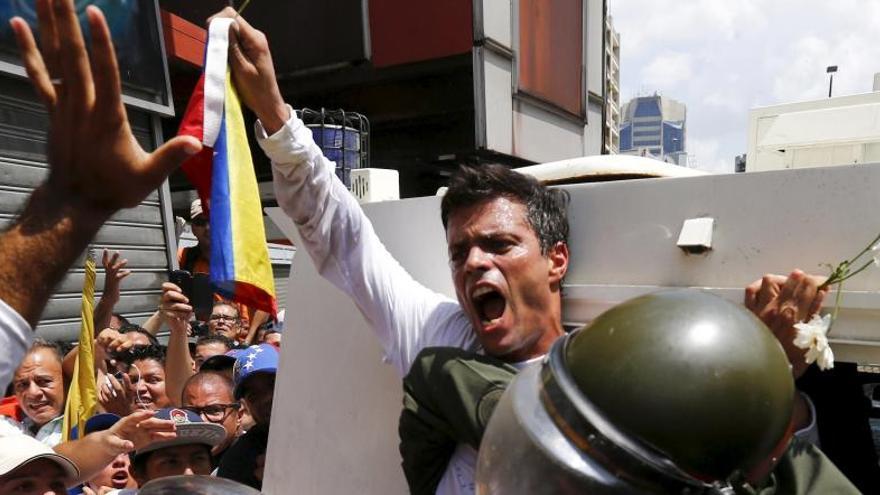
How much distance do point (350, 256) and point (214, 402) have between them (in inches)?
58.8

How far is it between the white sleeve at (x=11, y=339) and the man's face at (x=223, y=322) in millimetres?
3827

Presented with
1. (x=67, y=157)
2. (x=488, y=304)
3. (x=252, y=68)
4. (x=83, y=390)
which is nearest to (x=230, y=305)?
(x=83, y=390)

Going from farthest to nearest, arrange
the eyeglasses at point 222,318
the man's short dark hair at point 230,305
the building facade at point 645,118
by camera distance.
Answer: the building facade at point 645,118, the man's short dark hair at point 230,305, the eyeglasses at point 222,318

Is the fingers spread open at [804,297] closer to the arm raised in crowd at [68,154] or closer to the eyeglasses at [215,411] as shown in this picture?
the arm raised in crowd at [68,154]

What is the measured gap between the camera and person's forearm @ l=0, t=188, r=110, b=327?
0.99 m

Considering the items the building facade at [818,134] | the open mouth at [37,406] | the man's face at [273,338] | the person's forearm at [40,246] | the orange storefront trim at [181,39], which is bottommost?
the open mouth at [37,406]

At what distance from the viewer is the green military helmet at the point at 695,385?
89 centimetres

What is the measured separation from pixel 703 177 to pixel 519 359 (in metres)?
0.58

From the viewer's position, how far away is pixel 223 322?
477cm

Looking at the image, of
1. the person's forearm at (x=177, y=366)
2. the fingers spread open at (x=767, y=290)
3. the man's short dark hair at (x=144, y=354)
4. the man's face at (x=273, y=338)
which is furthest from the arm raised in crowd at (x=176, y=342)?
the fingers spread open at (x=767, y=290)

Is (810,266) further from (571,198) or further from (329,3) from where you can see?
(329,3)

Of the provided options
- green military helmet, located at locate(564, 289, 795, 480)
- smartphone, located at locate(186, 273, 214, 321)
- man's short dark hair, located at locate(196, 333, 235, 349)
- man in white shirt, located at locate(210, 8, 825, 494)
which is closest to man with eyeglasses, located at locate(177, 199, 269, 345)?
smartphone, located at locate(186, 273, 214, 321)

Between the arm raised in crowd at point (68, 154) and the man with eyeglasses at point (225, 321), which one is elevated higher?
the arm raised in crowd at point (68, 154)

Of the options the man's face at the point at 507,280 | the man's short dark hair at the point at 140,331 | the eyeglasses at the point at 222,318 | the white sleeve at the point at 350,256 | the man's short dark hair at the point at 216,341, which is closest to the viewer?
the man's face at the point at 507,280
